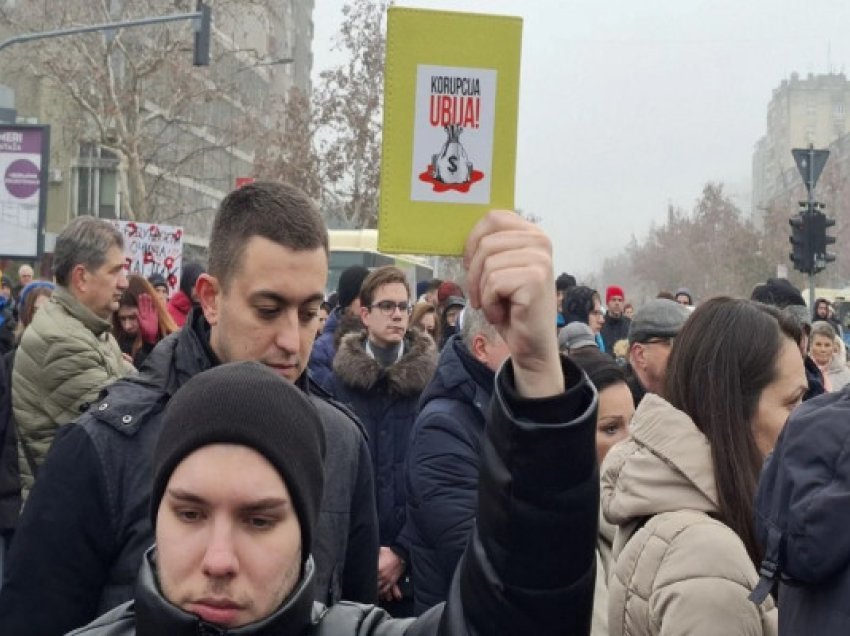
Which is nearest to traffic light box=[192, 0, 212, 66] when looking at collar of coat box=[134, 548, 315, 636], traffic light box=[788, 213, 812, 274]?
traffic light box=[788, 213, 812, 274]

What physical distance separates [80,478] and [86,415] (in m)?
0.16

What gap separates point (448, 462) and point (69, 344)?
1.91 metres

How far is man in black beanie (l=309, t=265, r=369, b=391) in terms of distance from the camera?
24.9 feet

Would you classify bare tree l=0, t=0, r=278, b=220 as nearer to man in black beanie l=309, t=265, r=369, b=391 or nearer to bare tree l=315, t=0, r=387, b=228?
bare tree l=315, t=0, r=387, b=228

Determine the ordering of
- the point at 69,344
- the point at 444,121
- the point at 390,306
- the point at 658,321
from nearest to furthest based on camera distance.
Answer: the point at 444,121 → the point at 69,344 → the point at 658,321 → the point at 390,306

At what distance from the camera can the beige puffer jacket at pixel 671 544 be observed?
2.90 metres

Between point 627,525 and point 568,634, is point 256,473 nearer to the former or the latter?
point 568,634

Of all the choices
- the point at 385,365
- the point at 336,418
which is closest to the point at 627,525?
the point at 336,418

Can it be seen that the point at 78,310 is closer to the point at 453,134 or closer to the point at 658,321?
the point at 658,321

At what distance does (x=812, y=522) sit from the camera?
2389 millimetres

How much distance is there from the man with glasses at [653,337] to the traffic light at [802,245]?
11886 millimetres

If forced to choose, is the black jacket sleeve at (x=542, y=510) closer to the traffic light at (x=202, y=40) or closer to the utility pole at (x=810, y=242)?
the utility pole at (x=810, y=242)

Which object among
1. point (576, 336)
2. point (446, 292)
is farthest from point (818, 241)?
point (576, 336)

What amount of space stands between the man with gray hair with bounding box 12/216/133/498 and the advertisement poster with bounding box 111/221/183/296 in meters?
10.5
